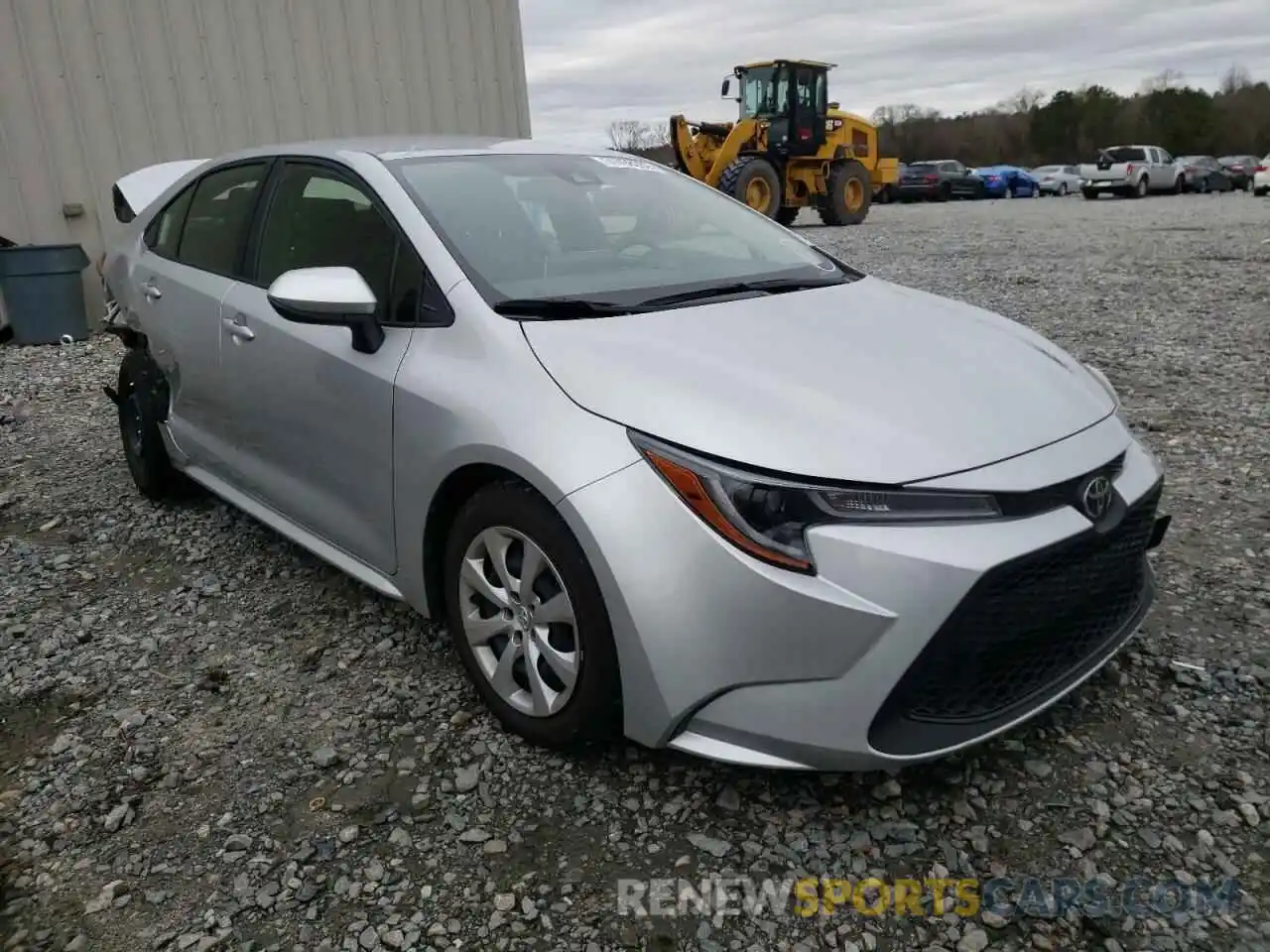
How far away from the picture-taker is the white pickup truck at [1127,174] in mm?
29750

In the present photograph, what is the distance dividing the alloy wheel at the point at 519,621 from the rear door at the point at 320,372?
0.38 meters

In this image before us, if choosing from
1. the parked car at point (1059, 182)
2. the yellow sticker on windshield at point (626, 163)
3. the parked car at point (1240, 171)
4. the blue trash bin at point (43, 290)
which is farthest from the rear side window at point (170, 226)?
the parked car at point (1240, 171)

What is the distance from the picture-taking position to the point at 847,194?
19.3 metres

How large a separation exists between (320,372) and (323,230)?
1.74 ft

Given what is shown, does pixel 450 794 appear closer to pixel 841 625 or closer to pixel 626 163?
pixel 841 625

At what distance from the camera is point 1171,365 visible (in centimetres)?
603

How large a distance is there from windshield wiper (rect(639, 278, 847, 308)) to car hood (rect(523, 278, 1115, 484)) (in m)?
0.08

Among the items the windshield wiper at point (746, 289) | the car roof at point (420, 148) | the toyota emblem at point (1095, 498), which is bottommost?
the toyota emblem at point (1095, 498)

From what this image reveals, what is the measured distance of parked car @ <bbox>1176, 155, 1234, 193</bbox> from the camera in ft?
110

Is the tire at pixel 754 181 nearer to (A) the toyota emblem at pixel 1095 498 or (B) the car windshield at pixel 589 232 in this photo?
(B) the car windshield at pixel 589 232

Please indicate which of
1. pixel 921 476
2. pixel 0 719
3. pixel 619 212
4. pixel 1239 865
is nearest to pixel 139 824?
→ pixel 0 719

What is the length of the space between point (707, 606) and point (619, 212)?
162 cm

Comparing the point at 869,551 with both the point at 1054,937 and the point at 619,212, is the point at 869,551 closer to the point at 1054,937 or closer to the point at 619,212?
the point at 1054,937

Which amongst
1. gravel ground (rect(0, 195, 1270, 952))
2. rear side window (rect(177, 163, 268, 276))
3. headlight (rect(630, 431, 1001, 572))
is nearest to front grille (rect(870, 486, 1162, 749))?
headlight (rect(630, 431, 1001, 572))
